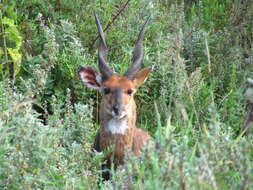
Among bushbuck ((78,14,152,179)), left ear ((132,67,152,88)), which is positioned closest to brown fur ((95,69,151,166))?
bushbuck ((78,14,152,179))

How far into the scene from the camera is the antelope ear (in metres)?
6.70

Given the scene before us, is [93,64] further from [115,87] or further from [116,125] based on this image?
[116,125]

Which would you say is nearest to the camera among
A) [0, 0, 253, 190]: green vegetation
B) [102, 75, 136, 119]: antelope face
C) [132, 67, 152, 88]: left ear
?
[0, 0, 253, 190]: green vegetation

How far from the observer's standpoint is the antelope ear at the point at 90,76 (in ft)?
22.0

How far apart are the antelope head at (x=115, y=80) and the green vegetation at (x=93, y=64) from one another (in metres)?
0.23

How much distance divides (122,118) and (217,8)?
3.35 metres

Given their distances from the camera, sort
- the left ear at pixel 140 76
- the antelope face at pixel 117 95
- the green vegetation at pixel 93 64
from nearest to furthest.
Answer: the green vegetation at pixel 93 64 → the antelope face at pixel 117 95 → the left ear at pixel 140 76

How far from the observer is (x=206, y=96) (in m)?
7.30

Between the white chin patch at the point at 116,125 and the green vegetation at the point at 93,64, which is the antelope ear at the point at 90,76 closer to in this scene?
the green vegetation at the point at 93,64

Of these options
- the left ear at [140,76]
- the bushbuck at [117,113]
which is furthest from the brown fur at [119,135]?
the left ear at [140,76]

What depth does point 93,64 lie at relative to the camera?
7539 millimetres

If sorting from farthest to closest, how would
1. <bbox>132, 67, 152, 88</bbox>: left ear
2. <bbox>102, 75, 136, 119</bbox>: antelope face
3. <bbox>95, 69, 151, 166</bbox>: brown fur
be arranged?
<bbox>132, 67, 152, 88</bbox>: left ear
<bbox>95, 69, 151, 166</bbox>: brown fur
<bbox>102, 75, 136, 119</bbox>: antelope face

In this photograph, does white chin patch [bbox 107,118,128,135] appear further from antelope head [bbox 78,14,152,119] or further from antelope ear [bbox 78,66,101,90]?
antelope ear [bbox 78,66,101,90]

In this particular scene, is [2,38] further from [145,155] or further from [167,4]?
[145,155]
